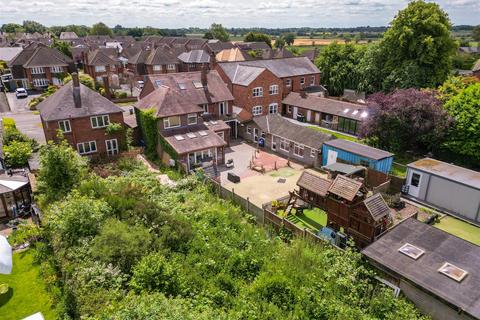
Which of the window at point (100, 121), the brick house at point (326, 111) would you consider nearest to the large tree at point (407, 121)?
the brick house at point (326, 111)

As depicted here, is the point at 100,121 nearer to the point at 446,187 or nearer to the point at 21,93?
the point at 446,187

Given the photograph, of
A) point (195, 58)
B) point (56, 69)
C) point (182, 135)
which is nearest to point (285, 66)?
point (182, 135)

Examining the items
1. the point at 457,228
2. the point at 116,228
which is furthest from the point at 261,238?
the point at 457,228

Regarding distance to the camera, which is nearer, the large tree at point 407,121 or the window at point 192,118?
the large tree at point 407,121

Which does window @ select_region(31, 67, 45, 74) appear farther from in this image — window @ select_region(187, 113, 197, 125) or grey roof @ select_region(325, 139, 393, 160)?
grey roof @ select_region(325, 139, 393, 160)

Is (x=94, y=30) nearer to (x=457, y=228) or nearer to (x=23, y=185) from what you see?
(x=23, y=185)

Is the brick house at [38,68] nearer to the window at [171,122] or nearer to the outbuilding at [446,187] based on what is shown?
the window at [171,122]

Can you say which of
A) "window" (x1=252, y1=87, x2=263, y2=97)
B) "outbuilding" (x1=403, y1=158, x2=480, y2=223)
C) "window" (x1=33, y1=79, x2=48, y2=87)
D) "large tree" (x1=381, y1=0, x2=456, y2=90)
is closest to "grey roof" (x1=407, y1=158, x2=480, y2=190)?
"outbuilding" (x1=403, y1=158, x2=480, y2=223)
